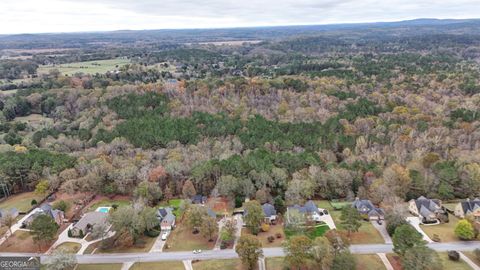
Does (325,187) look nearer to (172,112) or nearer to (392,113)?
(392,113)

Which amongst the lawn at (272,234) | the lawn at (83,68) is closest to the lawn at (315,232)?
the lawn at (272,234)

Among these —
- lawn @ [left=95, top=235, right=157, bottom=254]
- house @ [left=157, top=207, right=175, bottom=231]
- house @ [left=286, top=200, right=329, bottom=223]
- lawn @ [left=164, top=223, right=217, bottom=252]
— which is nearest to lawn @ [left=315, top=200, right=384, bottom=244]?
house @ [left=286, top=200, right=329, bottom=223]

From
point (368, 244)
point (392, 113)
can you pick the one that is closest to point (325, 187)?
point (368, 244)

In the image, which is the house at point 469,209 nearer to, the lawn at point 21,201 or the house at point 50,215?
the house at point 50,215

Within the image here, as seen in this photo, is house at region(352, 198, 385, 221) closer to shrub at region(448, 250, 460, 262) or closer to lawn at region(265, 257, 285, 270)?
shrub at region(448, 250, 460, 262)

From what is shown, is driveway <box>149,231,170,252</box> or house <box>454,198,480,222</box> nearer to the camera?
driveway <box>149,231,170,252</box>

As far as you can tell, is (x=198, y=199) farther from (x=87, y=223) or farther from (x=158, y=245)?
(x=87, y=223)

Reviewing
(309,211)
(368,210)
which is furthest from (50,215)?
(368,210)
